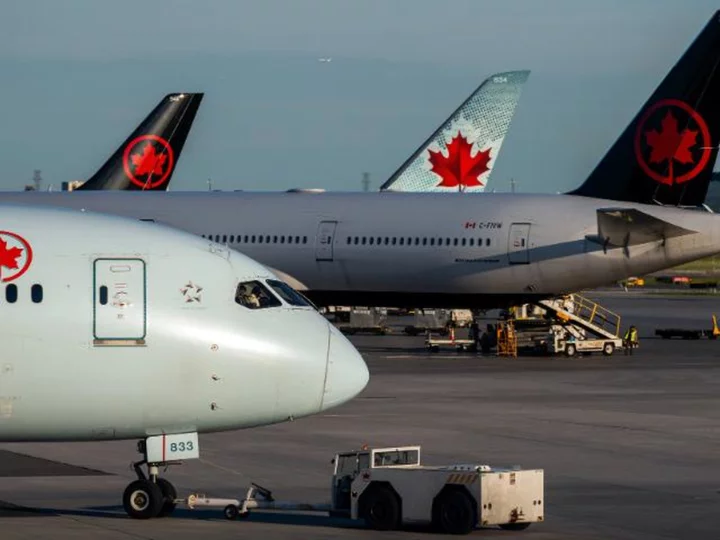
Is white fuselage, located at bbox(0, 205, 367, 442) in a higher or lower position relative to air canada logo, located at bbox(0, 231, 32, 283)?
lower

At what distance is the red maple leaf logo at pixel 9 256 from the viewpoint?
20.9 m

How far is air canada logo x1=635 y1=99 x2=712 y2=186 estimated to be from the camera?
56.1 m

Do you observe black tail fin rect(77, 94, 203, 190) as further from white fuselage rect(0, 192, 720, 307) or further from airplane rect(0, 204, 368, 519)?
airplane rect(0, 204, 368, 519)

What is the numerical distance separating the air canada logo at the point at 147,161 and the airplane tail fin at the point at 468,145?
31.0 feet

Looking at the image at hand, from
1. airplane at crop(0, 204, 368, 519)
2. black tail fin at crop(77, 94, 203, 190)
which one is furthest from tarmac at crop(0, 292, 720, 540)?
black tail fin at crop(77, 94, 203, 190)

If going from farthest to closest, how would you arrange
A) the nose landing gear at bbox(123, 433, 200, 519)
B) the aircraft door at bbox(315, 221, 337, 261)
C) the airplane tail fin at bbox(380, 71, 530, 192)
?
the airplane tail fin at bbox(380, 71, 530, 192) < the aircraft door at bbox(315, 221, 337, 261) < the nose landing gear at bbox(123, 433, 200, 519)

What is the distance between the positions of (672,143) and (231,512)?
36879 mm

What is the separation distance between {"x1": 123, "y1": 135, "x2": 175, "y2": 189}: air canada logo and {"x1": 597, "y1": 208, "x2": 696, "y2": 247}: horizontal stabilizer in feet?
81.8

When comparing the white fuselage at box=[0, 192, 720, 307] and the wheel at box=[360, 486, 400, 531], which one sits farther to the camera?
the white fuselage at box=[0, 192, 720, 307]

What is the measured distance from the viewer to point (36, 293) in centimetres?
2084

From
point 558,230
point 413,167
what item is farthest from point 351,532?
point 413,167

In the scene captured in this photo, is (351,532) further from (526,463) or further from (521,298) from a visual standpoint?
(521,298)

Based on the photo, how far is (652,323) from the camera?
261 ft

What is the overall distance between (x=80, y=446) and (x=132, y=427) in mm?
10358
